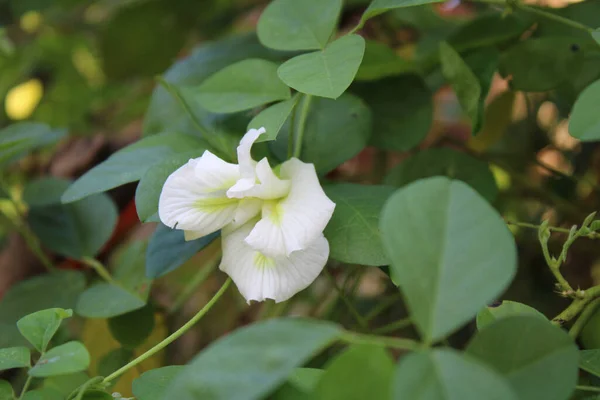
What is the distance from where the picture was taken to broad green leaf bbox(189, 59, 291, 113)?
0.44 meters

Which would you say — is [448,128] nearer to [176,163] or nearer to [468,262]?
[176,163]

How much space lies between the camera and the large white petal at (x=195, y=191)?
0.36m

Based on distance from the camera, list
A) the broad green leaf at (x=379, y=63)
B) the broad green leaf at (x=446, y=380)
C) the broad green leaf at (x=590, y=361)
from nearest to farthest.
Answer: the broad green leaf at (x=446, y=380) → the broad green leaf at (x=590, y=361) → the broad green leaf at (x=379, y=63)

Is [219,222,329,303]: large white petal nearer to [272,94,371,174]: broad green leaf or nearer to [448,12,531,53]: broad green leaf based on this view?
[272,94,371,174]: broad green leaf

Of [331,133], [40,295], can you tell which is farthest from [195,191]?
[40,295]

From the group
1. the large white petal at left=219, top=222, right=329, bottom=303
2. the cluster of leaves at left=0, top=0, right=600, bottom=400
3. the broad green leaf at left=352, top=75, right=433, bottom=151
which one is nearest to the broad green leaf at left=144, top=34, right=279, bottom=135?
the cluster of leaves at left=0, top=0, right=600, bottom=400

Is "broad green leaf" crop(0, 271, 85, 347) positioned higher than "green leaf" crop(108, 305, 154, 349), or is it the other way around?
"broad green leaf" crop(0, 271, 85, 347)

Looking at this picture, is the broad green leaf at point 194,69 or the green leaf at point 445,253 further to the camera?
the broad green leaf at point 194,69

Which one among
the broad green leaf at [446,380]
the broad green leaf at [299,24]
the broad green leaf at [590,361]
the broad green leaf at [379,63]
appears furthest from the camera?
the broad green leaf at [379,63]

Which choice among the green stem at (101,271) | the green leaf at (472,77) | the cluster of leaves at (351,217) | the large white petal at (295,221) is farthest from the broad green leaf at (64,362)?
the green leaf at (472,77)

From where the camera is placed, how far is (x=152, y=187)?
39cm

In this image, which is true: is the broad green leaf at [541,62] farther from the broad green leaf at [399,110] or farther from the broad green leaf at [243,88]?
the broad green leaf at [243,88]

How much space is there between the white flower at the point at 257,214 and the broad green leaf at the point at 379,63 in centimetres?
18

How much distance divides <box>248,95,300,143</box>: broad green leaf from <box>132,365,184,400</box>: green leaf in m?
0.14
